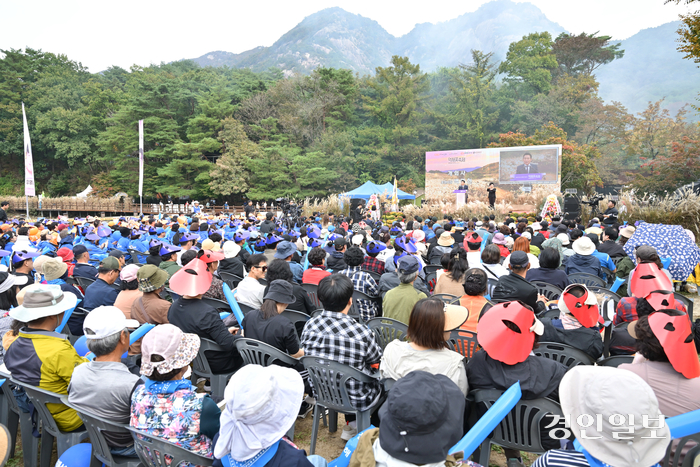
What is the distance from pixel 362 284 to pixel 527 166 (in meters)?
17.2

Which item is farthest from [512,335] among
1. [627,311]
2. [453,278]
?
[453,278]

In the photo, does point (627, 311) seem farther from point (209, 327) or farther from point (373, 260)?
point (209, 327)

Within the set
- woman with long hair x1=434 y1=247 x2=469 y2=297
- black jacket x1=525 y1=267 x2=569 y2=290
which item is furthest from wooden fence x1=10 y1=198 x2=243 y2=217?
black jacket x1=525 y1=267 x2=569 y2=290

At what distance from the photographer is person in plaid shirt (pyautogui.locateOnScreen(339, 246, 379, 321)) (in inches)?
147

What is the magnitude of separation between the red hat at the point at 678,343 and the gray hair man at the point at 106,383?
2.34 metres

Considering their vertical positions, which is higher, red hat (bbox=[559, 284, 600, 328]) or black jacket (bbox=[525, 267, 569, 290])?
red hat (bbox=[559, 284, 600, 328])

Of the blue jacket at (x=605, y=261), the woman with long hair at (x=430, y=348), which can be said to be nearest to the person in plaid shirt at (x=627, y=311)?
the woman with long hair at (x=430, y=348)

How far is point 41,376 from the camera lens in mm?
2092

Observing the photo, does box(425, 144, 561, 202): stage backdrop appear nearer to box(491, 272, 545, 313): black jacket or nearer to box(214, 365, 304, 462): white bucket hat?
box(491, 272, 545, 313): black jacket

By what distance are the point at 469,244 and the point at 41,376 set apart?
4.08m

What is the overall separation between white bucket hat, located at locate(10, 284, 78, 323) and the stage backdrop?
53.6ft

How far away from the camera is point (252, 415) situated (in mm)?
1332

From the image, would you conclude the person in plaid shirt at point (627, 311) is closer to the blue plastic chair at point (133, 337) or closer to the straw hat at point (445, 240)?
the straw hat at point (445, 240)

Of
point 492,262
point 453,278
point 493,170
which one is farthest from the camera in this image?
point 493,170
